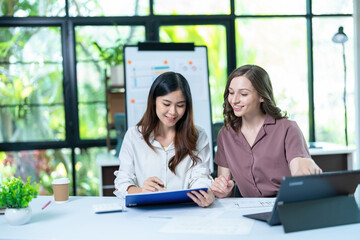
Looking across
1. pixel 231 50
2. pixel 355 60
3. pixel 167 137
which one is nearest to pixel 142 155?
pixel 167 137

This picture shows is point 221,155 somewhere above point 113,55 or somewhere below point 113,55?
below

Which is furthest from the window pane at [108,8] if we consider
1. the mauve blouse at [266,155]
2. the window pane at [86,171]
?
the mauve blouse at [266,155]

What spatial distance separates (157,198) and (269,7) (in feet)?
10.1

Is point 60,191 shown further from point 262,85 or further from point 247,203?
point 262,85

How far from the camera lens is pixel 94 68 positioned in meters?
3.87

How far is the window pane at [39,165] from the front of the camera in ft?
12.6

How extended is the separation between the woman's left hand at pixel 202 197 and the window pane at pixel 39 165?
8.49ft

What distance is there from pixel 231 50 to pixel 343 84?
4.19 feet

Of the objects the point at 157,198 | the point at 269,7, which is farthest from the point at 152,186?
the point at 269,7

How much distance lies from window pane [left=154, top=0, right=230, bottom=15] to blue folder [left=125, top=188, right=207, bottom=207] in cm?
270

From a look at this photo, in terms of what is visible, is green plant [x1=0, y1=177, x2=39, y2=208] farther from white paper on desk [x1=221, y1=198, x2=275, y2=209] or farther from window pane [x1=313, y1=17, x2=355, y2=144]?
window pane [x1=313, y1=17, x2=355, y2=144]

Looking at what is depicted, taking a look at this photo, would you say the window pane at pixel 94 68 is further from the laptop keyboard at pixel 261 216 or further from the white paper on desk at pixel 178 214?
the laptop keyboard at pixel 261 216

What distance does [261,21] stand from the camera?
13.4ft

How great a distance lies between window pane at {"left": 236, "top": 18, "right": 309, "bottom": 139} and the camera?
13.3ft
